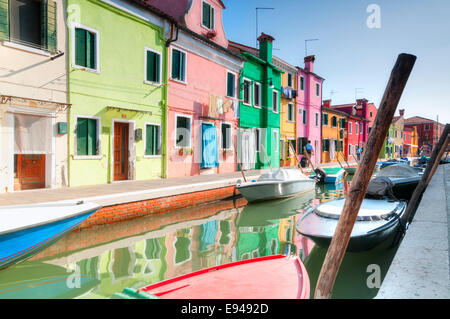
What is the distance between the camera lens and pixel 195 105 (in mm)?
14383

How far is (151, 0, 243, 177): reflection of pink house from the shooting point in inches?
519

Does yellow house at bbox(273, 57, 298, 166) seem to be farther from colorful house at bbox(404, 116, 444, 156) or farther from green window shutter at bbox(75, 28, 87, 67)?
colorful house at bbox(404, 116, 444, 156)

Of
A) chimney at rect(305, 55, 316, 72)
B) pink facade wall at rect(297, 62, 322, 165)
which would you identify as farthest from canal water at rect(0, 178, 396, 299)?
chimney at rect(305, 55, 316, 72)

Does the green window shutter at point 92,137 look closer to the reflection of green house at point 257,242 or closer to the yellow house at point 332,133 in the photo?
the reflection of green house at point 257,242

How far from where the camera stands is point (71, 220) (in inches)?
199

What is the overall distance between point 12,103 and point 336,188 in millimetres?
14062

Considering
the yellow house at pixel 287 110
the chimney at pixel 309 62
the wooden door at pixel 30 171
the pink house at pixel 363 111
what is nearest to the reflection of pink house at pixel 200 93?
the wooden door at pixel 30 171

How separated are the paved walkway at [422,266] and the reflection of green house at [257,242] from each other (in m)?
2.80

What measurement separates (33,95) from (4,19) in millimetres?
1921

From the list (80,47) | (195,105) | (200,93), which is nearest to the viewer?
(80,47)

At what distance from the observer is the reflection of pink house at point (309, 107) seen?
25.1m

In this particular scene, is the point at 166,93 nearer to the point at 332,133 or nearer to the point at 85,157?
the point at 85,157

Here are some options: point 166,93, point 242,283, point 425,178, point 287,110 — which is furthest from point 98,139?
point 287,110
